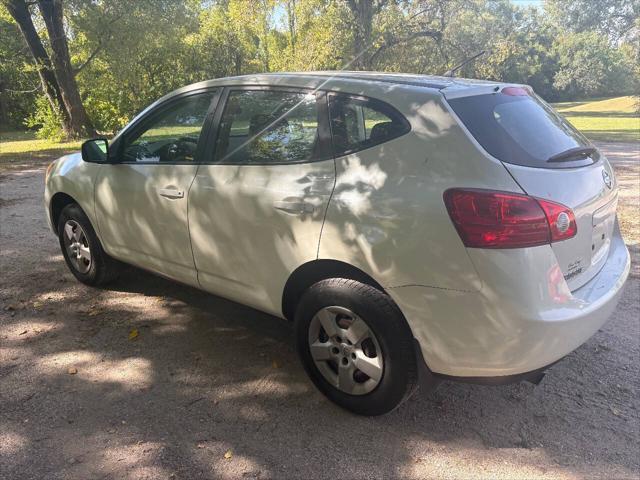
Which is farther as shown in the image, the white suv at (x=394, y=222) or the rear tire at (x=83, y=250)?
the rear tire at (x=83, y=250)

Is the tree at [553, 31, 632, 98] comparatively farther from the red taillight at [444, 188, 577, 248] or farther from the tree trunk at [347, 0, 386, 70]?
the red taillight at [444, 188, 577, 248]

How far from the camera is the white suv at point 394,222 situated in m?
2.35

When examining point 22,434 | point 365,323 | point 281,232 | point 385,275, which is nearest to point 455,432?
point 365,323

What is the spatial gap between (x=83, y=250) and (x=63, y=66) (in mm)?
16011

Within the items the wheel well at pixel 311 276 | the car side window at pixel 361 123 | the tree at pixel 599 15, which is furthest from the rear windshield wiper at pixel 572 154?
the tree at pixel 599 15

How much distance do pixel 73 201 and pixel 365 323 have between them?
3.11m

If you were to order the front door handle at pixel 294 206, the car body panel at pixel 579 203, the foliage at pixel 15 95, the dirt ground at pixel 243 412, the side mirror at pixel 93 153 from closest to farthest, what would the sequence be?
the car body panel at pixel 579 203
the dirt ground at pixel 243 412
the front door handle at pixel 294 206
the side mirror at pixel 93 153
the foliage at pixel 15 95

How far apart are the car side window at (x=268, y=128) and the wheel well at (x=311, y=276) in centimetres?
59

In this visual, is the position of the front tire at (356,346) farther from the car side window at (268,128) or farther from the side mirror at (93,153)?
the side mirror at (93,153)

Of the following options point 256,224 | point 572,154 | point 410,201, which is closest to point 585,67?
point 572,154

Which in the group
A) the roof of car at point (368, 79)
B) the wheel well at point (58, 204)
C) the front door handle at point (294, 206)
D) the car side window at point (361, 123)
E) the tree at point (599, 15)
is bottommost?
the wheel well at point (58, 204)

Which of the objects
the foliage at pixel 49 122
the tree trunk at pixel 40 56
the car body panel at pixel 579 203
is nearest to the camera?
the car body panel at pixel 579 203

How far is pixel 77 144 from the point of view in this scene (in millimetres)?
18469

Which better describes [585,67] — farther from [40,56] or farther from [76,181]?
[76,181]
